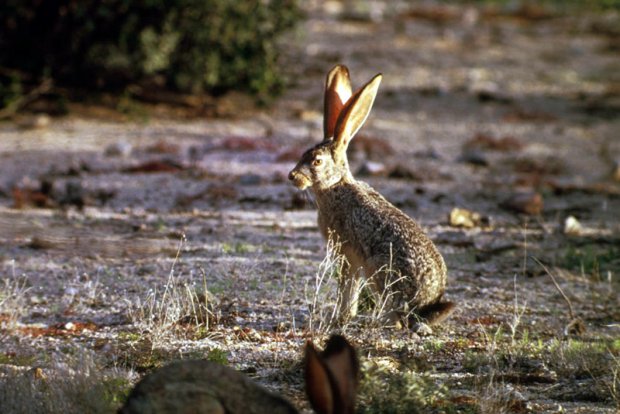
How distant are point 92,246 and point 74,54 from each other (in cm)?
550

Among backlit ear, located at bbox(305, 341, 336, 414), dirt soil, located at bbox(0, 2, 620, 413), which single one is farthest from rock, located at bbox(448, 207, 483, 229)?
backlit ear, located at bbox(305, 341, 336, 414)

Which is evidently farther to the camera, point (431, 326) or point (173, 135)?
point (173, 135)

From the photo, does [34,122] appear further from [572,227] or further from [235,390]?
[235,390]

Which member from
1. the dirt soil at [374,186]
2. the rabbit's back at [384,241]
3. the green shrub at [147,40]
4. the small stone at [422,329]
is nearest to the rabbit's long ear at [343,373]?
the dirt soil at [374,186]

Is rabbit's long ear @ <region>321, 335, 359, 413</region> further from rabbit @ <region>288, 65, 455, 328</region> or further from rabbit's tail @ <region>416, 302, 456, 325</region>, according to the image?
rabbit's tail @ <region>416, 302, 456, 325</region>

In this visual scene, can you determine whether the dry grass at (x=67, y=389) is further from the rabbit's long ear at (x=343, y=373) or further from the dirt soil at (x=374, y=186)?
the rabbit's long ear at (x=343, y=373)

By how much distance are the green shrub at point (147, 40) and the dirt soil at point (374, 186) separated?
634 millimetres

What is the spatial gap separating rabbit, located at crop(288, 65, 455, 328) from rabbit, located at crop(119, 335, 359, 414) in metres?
2.08

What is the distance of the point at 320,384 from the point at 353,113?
10.8 ft

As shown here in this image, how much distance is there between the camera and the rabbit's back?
6730 mm

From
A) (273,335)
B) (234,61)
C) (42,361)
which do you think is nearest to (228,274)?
(273,335)

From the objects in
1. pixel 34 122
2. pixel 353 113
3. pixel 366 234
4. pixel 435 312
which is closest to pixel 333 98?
pixel 353 113

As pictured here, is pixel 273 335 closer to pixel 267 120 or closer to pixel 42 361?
pixel 42 361

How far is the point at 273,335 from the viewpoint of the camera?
6.65 meters
